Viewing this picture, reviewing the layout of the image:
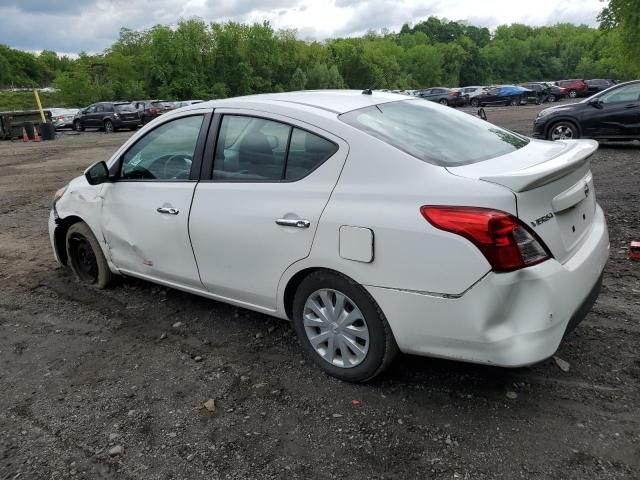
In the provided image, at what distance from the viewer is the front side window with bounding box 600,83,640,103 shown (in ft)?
36.8

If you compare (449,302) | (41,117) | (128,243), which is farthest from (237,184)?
(41,117)

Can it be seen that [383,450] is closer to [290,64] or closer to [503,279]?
[503,279]

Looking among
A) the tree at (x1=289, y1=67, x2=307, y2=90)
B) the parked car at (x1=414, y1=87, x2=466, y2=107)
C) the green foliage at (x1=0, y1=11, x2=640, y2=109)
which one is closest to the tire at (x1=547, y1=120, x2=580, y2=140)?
the green foliage at (x1=0, y1=11, x2=640, y2=109)

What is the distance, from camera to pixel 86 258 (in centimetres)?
498

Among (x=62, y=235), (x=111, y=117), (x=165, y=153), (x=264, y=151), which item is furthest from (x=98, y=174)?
(x=111, y=117)

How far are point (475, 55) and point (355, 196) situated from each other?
380 feet

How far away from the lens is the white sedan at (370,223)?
2.57m

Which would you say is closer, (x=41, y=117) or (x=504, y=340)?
(x=504, y=340)

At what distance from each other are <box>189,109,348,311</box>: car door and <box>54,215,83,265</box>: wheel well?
1.81 metres

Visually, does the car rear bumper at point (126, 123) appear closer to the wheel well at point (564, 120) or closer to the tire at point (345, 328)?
the wheel well at point (564, 120)

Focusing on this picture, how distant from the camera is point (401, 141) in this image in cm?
304

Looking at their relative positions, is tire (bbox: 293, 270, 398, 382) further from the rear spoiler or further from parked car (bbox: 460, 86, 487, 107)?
parked car (bbox: 460, 86, 487, 107)

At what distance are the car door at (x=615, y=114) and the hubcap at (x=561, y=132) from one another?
0.30 m

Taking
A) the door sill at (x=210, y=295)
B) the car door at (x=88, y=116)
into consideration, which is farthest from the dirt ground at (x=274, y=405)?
the car door at (x=88, y=116)
